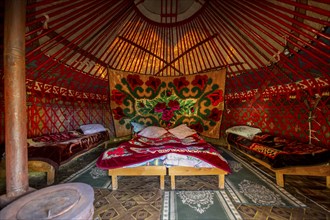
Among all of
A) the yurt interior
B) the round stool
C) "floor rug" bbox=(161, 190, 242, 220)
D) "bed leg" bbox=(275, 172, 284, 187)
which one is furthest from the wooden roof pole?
"bed leg" bbox=(275, 172, 284, 187)

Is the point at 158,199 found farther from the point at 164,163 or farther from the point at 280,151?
the point at 280,151

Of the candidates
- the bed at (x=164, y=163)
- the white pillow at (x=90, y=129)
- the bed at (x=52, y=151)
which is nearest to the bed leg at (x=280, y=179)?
the bed at (x=164, y=163)

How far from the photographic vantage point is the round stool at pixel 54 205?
730mm

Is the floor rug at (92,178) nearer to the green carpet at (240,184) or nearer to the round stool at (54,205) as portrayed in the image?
the green carpet at (240,184)

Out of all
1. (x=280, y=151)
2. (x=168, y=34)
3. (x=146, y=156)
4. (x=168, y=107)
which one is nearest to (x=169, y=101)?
(x=168, y=107)

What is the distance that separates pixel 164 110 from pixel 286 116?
259 cm

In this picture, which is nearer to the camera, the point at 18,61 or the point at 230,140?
the point at 18,61

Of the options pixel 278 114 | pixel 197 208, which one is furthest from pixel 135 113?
pixel 278 114

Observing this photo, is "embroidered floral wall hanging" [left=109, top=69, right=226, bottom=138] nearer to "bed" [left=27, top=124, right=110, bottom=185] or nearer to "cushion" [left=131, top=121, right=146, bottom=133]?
"cushion" [left=131, top=121, right=146, bottom=133]

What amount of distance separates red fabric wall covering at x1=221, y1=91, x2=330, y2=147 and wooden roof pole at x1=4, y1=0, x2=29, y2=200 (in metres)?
3.50

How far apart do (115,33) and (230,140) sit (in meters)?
3.31

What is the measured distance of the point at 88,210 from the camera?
0.82 meters

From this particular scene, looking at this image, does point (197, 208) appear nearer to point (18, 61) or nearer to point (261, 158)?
point (261, 158)

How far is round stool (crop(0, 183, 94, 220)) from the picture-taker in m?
0.73
